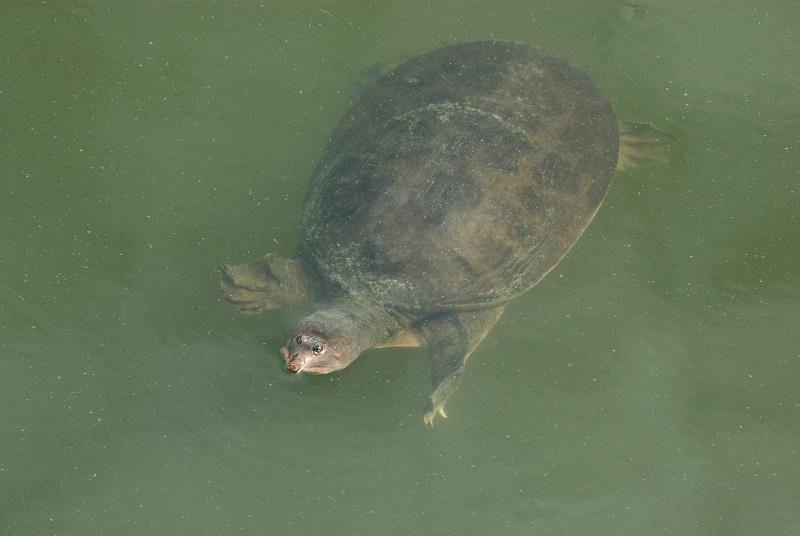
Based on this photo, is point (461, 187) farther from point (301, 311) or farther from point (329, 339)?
point (301, 311)

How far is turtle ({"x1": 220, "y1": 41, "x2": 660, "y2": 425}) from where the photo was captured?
11.8 feet

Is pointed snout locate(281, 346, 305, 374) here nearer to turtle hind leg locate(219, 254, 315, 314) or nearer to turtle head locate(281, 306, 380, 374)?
turtle head locate(281, 306, 380, 374)

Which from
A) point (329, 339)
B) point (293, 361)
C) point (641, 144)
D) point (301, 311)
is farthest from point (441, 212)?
point (641, 144)

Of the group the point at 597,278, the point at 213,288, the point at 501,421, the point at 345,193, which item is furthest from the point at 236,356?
the point at 597,278

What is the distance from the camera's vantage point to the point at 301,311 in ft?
13.9

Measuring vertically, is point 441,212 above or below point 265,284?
above

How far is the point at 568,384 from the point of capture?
13.7 ft

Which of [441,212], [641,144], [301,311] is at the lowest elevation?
[301,311]

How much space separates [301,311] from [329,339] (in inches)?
33.4

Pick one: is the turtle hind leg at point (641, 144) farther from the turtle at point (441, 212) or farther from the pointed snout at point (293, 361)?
the pointed snout at point (293, 361)

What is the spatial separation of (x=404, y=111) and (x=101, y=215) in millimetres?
1927

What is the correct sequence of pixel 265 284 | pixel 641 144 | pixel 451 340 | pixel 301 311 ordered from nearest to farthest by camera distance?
pixel 451 340 < pixel 265 284 < pixel 301 311 < pixel 641 144

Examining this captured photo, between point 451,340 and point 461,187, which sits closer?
point 461,187

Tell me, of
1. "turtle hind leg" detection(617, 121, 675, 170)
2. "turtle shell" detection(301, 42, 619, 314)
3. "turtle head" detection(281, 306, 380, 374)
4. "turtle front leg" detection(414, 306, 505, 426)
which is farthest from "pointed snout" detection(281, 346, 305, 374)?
"turtle hind leg" detection(617, 121, 675, 170)
